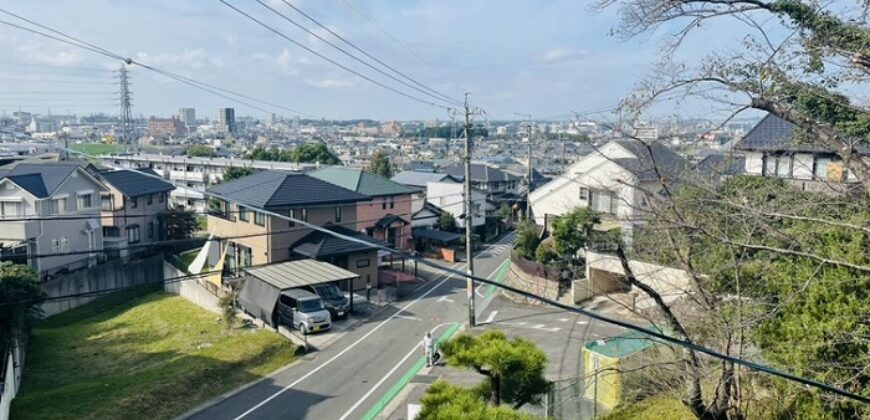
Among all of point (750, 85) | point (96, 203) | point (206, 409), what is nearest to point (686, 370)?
point (750, 85)

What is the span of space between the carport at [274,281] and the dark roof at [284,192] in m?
3.62

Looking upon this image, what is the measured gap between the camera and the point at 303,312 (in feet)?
53.3

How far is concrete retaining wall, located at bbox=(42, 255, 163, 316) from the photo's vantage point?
791 inches

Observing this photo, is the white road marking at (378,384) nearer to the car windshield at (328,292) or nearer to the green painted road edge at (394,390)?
the green painted road edge at (394,390)

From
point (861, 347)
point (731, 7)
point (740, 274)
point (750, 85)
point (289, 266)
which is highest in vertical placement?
point (731, 7)

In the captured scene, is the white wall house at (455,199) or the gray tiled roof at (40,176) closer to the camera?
the gray tiled roof at (40,176)

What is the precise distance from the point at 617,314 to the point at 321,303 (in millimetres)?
8529

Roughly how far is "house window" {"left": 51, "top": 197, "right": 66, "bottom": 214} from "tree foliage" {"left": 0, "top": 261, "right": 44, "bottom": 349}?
789 cm

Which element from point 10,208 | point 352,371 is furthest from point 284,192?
point 10,208

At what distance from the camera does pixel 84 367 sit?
46.8 ft

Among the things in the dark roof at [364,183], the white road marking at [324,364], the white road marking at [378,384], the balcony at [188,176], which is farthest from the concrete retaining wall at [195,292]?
the balcony at [188,176]

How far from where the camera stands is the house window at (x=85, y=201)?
977 inches

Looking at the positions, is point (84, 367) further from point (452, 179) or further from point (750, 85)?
point (452, 179)

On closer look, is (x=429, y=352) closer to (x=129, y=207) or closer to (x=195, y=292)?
(x=195, y=292)
